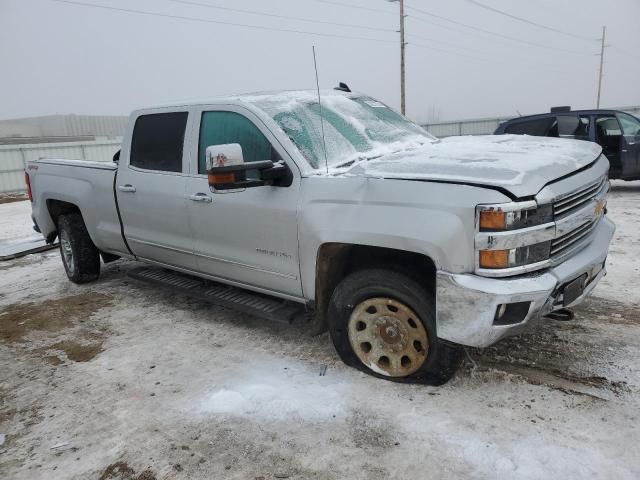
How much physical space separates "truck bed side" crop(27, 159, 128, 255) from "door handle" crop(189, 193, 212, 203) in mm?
1301

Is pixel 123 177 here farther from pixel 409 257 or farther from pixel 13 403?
pixel 409 257

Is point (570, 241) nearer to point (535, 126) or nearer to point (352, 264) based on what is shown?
point (352, 264)

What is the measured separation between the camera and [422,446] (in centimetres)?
240

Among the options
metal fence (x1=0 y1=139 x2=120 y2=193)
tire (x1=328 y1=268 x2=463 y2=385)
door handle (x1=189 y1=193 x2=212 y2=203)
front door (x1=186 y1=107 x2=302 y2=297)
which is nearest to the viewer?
tire (x1=328 y1=268 x2=463 y2=385)

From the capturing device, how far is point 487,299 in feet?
7.77

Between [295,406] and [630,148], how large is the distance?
8897 millimetres

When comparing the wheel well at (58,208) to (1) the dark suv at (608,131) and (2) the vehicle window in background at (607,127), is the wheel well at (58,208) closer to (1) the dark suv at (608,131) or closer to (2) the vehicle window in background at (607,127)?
(1) the dark suv at (608,131)

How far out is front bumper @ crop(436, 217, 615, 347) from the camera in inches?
93.4

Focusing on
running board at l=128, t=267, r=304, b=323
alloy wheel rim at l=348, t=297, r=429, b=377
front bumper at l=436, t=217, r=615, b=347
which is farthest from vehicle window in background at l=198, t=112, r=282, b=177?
front bumper at l=436, t=217, r=615, b=347

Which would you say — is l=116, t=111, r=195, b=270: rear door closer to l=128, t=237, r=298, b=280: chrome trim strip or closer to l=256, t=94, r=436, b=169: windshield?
l=128, t=237, r=298, b=280: chrome trim strip

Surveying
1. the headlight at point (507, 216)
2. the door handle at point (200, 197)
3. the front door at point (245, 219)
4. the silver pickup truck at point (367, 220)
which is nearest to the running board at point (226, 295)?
the silver pickup truck at point (367, 220)

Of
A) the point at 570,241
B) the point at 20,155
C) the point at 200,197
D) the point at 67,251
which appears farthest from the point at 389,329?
the point at 20,155

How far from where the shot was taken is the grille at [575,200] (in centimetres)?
251

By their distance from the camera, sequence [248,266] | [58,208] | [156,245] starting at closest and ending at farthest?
[248,266], [156,245], [58,208]
